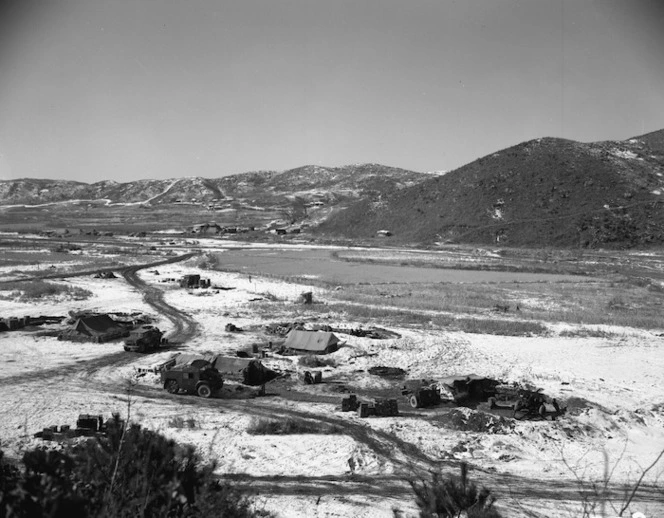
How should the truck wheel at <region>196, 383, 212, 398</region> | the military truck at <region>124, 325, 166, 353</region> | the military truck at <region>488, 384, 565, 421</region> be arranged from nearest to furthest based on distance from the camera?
the military truck at <region>488, 384, 565, 421</region> < the truck wheel at <region>196, 383, 212, 398</region> < the military truck at <region>124, 325, 166, 353</region>

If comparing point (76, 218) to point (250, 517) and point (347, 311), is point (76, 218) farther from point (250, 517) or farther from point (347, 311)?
point (250, 517)

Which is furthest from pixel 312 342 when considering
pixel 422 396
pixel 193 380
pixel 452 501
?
pixel 452 501

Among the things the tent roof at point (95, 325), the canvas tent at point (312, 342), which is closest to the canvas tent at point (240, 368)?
the canvas tent at point (312, 342)

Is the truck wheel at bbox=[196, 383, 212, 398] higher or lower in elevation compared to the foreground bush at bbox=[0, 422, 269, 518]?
lower

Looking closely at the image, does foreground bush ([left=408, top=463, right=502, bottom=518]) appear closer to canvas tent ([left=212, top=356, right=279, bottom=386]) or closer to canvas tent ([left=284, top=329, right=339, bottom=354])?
canvas tent ([left=212, top=356, right=279, bottom=386])

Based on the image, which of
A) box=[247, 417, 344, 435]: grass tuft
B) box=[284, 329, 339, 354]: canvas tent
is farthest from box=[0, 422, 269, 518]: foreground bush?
box=[284, 329, 339, 354]: canvas tent

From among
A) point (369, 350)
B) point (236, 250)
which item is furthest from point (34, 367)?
point (236, 250)

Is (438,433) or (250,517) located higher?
(250,517)

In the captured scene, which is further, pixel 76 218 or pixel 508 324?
pixel 76 218
